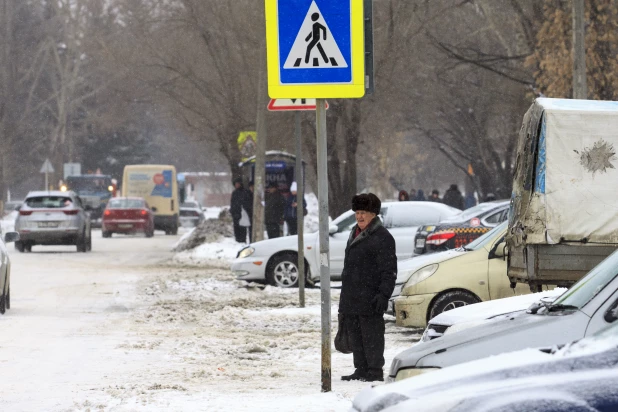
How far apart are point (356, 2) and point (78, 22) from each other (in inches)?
2363

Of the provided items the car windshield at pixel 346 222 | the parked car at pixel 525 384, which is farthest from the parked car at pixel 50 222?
the parked car at pixel 525 384

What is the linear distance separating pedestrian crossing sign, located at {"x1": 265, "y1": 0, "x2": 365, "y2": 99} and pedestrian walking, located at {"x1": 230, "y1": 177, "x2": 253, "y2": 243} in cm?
2166

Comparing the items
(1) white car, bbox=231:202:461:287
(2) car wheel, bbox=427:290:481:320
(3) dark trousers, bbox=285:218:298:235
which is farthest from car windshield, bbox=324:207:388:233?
(3) dark trousers, bbox=285:218:298:235

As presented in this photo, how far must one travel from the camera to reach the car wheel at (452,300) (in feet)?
43.4

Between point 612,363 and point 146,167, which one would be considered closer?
point 612,363

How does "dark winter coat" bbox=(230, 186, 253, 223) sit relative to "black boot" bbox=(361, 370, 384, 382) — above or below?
above

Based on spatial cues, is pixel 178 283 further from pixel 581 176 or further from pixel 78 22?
pixel 78 22

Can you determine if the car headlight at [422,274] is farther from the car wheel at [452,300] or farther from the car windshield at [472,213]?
the car windshield at [472,213]

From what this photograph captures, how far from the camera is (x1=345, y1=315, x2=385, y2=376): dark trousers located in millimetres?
9945

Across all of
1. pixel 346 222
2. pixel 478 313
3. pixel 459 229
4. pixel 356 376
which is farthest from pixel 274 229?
pixel 478 313

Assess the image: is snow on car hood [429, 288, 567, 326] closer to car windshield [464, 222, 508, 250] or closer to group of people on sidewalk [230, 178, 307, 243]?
car windshield [464, 222, 508, 250]

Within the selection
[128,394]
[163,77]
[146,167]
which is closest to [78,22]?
[146,167]

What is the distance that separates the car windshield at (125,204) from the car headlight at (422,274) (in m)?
33.0

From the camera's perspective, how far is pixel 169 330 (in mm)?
14383
